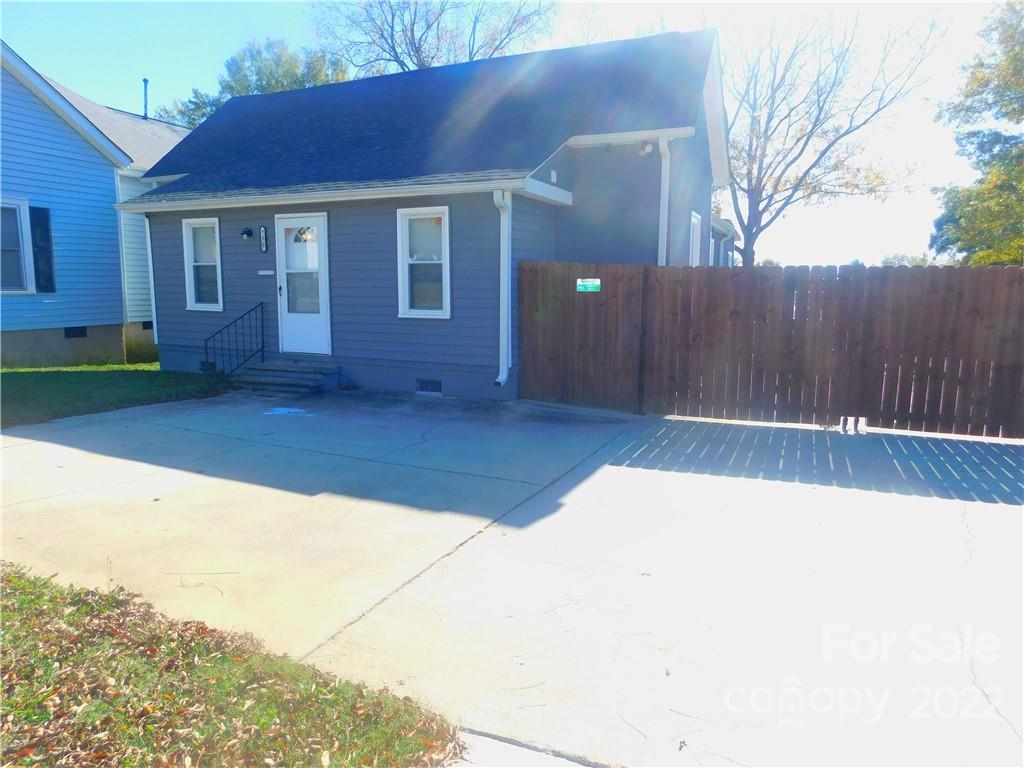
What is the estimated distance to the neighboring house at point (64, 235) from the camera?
12.9 meters

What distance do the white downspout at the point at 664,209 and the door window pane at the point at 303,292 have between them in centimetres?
531

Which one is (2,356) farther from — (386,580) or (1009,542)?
(1009,542)

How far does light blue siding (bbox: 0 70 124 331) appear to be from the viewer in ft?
42.1

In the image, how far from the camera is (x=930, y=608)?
144 inches

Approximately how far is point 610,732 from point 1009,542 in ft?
11.5

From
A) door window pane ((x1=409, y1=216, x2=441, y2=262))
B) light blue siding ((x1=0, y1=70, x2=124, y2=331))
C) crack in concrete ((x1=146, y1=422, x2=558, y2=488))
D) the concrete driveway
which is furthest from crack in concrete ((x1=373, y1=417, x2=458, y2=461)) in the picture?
light blue siding ((x1=0, y1=70, x2=124, y2=331))

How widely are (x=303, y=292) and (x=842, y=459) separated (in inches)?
321

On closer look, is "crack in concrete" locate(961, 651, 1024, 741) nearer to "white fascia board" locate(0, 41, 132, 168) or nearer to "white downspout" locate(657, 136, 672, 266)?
"white downspout" locate(657, 136, 672, 266)

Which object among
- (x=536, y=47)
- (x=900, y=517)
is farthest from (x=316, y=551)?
(x=536, y=47)

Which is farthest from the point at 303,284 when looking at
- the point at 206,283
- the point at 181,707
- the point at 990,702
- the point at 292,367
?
the point at 990,702

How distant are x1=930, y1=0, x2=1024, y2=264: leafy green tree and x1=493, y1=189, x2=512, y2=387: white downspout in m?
19.8

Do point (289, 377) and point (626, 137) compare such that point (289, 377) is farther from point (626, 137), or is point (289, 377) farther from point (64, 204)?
point (64, 204)

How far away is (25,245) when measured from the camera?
13133 mm

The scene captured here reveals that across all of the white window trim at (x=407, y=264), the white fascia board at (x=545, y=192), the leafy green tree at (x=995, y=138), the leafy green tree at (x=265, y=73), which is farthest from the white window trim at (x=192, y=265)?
the leafy green tree at (x=995, y=138)
